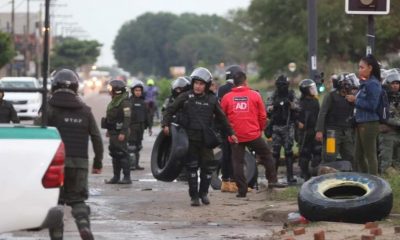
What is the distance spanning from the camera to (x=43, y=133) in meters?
8.81

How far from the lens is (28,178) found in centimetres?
849

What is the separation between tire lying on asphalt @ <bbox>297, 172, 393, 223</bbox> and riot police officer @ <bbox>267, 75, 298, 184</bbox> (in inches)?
198

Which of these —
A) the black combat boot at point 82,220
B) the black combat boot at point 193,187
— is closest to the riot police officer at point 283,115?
the black combat boot at point 193,187

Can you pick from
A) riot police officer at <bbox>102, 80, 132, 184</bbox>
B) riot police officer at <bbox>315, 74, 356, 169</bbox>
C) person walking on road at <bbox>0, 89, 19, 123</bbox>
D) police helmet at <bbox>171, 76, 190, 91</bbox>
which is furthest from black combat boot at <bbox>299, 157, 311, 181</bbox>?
person walking on road at <bbox>0, 89, 19, 123</bbox>

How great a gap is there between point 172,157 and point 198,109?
711mm

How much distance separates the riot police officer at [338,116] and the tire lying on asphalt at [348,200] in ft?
13.1

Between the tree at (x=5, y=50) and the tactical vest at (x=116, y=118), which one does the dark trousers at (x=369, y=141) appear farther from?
the tree at (x=5, y=50)

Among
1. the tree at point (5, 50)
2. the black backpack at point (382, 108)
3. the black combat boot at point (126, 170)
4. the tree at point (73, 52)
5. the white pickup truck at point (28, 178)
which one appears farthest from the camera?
the tree at point (73, 52)

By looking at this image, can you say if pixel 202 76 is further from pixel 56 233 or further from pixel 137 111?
pixel 137 111

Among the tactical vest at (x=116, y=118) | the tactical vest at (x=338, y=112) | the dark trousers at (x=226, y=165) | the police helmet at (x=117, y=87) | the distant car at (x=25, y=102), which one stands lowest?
the distant car at (x=25, y=102)

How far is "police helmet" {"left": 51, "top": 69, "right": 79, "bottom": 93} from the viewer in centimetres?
1077

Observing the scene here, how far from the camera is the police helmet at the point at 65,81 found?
10773 mm

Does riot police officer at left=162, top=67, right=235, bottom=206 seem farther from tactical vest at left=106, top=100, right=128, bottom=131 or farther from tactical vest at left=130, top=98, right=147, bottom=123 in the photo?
tactical vest at left=130, top=98, right=147, bottom=123

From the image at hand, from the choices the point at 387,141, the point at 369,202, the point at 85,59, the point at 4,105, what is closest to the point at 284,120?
the point at 387,141
